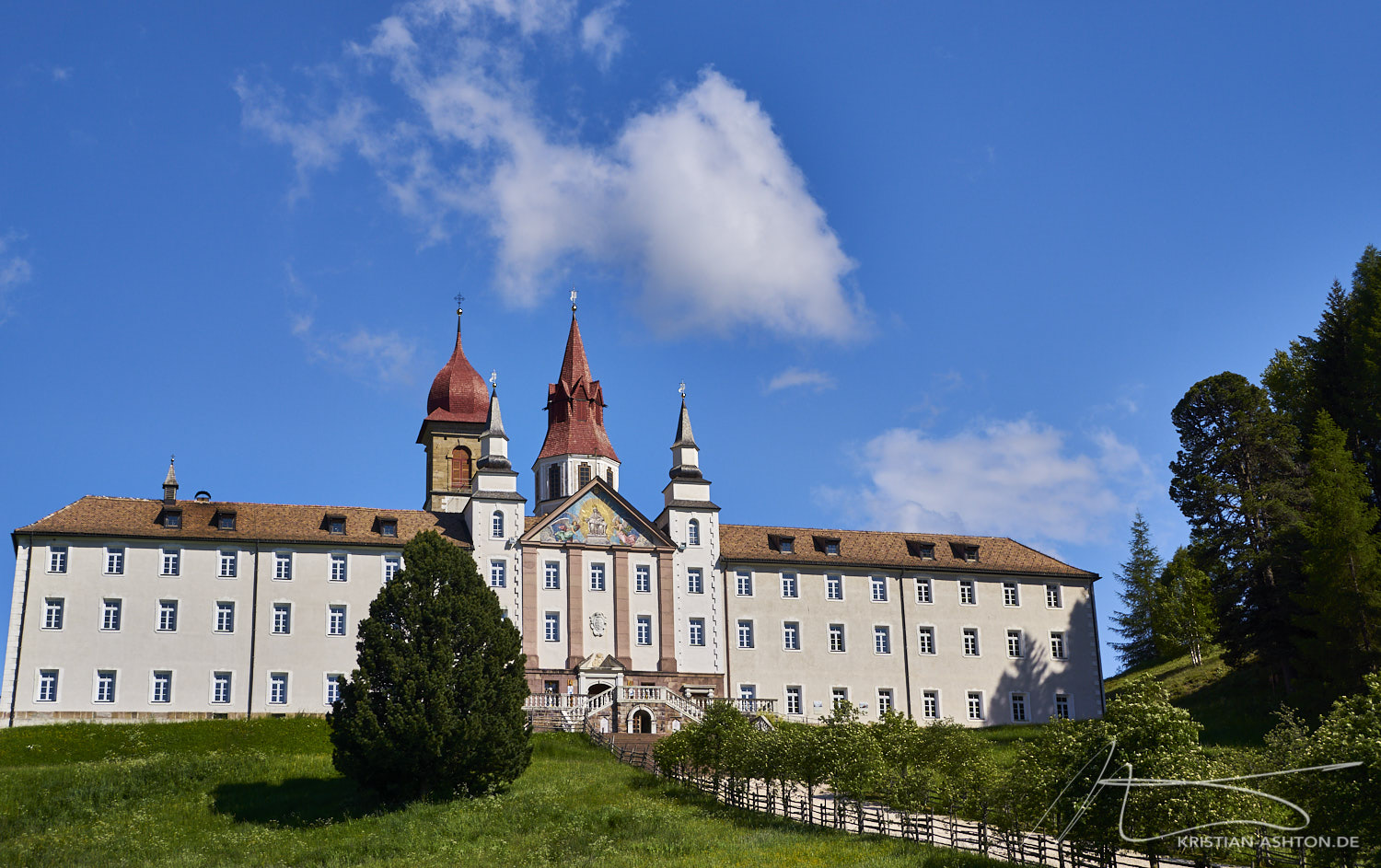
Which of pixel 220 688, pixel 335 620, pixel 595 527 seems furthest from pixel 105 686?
pixel 595 527

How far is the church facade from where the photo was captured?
→ 58.2m

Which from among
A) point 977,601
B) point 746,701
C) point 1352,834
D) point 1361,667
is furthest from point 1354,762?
point 977,601

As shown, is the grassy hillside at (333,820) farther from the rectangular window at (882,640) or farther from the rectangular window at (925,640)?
the rectangular window at (925,640)

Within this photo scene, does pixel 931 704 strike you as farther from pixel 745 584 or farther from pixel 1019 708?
pixel 745 584

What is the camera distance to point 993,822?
33750 millimetres

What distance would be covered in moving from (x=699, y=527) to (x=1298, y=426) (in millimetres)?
28589

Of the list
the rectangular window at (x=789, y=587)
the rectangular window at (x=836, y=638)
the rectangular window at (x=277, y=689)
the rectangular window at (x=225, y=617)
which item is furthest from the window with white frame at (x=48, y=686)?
the rectangular window at (x=836, y=638)

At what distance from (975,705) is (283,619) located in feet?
104

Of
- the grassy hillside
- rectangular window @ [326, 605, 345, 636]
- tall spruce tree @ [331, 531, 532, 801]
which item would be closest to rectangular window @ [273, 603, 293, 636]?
rectangular window @ [326, 605, 345, 636]

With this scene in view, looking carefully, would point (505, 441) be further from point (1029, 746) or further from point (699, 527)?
point (1029, 746)

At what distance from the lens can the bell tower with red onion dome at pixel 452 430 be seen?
85.0 metres

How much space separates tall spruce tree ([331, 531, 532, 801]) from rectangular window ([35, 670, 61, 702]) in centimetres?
1838

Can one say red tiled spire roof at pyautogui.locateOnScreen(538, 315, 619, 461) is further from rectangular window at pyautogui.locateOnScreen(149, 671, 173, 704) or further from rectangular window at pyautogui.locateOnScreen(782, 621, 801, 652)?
rectangular window at pyautogui.locateOnScreen(149, 671, 173, 704)

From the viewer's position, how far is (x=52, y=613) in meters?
57.9
